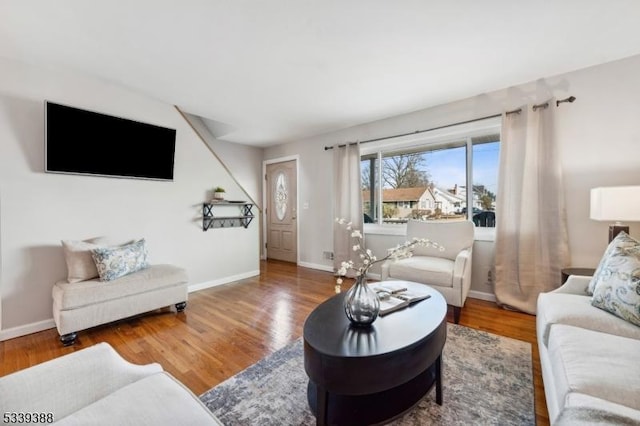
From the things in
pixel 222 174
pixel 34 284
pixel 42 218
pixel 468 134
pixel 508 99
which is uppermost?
pixel 508 99

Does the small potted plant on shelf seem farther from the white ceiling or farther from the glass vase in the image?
the glass vase

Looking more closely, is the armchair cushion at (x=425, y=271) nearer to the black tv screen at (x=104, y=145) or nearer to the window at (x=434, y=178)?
the window at (x=434, y=178)

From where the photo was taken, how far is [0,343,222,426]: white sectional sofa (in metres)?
0.77

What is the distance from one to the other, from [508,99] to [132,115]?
4.10 meters

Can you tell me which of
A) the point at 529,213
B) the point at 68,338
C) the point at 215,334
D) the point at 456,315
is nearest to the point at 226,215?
the point at 215,334

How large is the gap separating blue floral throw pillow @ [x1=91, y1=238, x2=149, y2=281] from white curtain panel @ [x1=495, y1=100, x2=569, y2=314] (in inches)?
147

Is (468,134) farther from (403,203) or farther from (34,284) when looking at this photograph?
(34,284)

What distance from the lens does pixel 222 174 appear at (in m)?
3.85

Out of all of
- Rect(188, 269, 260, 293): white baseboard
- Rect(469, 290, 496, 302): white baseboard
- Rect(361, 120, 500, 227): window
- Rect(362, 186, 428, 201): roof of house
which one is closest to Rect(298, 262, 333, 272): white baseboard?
Rect(188, 269, 260, 293): white baseboard

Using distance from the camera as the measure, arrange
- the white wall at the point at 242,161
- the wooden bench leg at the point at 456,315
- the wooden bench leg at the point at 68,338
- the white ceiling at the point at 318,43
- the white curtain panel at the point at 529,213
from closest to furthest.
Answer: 1. the white ceiling at the point at 318,43
2. the wooden bench leg at the point at 68,338
3. the wooden bench leg at the point at 456,315
4. the white curtain panel at the point at 529,213
5. the white wall at the point at 242,161

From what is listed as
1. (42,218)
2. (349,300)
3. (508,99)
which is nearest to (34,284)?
(42,218)

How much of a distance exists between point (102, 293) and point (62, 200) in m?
1.00

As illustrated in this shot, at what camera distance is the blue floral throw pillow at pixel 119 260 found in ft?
8.01

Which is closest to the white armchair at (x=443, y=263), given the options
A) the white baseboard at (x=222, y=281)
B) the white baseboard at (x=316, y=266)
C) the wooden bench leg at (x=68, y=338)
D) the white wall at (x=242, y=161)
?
the white baseboard at (x=316, y=266)
